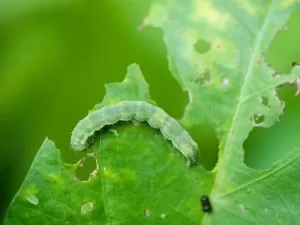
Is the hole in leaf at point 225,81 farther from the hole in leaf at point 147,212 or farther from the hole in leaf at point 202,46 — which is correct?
the hole in leaf at point 147,212

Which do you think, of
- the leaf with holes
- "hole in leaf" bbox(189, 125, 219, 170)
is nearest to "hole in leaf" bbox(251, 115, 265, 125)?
the leaf with holes

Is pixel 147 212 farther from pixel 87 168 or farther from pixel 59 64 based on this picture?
pixel 59 64

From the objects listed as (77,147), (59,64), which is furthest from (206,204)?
(59,64)

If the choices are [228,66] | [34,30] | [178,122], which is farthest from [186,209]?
[34,30]

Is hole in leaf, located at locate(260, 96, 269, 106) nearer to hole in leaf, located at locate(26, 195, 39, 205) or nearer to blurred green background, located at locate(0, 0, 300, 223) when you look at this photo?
blurred green background, located at locate(0, 0, 300, 223)

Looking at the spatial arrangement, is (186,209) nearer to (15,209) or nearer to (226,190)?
(226,190)
